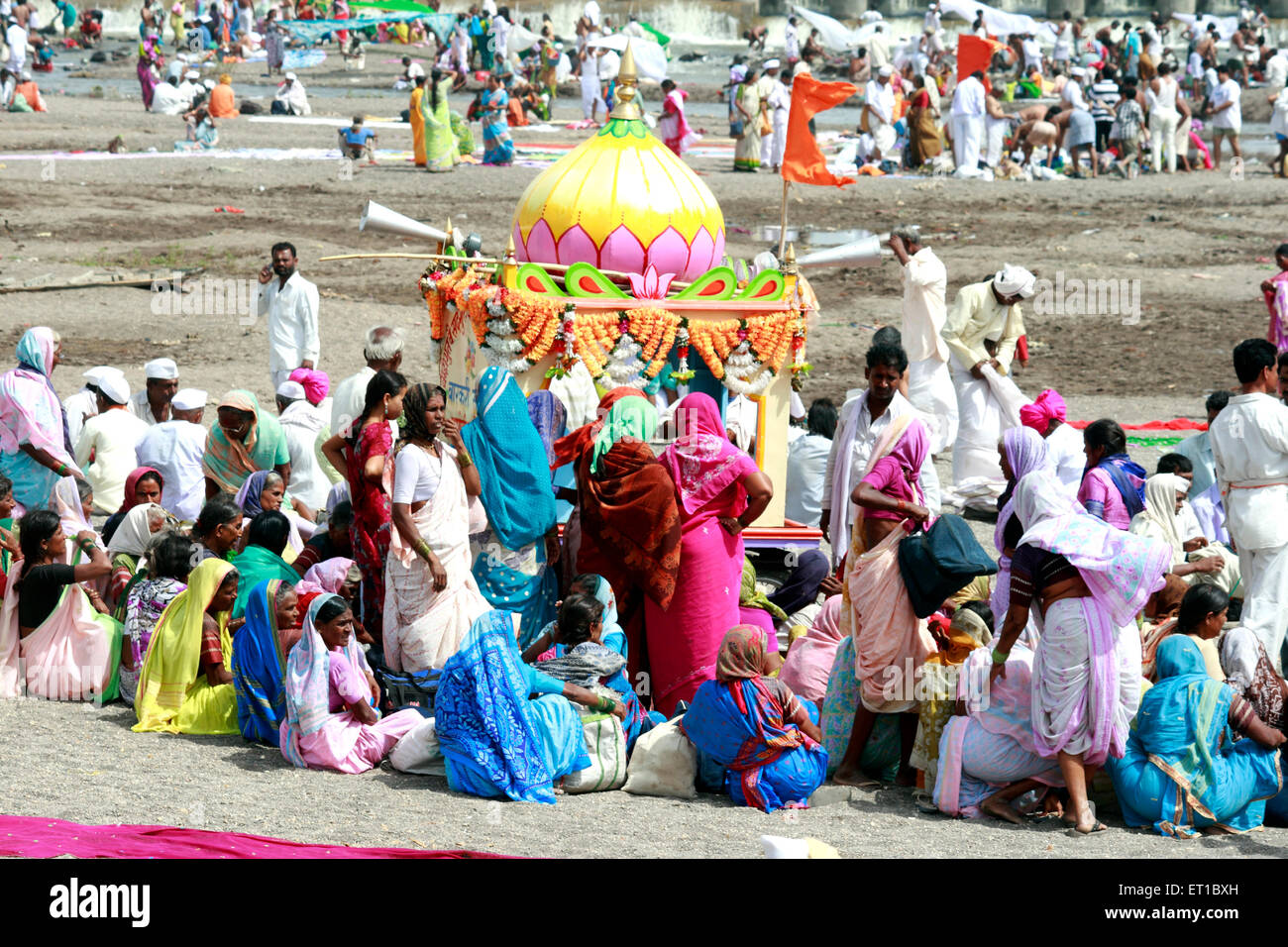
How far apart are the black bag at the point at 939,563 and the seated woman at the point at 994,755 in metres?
0.33

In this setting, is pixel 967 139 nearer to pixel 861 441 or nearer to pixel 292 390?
pixel 292 390

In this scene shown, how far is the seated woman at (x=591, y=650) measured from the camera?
20.3 feet

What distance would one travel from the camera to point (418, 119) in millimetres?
24062

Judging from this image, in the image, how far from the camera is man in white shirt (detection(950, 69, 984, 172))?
2406cm

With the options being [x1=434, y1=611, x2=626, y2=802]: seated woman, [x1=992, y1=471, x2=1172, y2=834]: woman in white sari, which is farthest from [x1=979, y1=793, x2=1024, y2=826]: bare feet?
[x1=434, y1=611, x2=626, y2=802]: seated woman

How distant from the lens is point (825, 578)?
24.9 ft

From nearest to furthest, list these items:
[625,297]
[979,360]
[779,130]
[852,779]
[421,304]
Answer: [852,779] < [625,297] < [979,360] < [421,304] < [779,130]

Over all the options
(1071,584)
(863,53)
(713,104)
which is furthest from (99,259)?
(863,53)

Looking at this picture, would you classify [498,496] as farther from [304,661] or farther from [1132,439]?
[1132,439]

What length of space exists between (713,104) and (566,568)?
95.4 feet

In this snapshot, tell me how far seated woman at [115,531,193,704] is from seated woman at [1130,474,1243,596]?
4.40 metres

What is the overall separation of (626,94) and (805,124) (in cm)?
119

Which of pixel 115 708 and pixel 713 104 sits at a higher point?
pixel 713 104

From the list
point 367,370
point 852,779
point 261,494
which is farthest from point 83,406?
point 852,779
